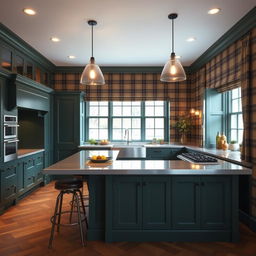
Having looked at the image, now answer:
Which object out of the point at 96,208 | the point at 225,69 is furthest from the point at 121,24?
the point at 96,208

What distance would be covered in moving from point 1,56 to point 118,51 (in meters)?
2.09

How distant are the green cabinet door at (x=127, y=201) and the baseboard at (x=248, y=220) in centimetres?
150

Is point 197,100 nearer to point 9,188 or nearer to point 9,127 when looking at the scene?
point 9,127

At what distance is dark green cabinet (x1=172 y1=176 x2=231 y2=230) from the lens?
2.40 metres

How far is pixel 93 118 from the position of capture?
5789mm

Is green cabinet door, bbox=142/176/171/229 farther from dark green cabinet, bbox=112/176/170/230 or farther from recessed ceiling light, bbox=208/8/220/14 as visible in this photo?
recessed ceiling light, bbox=208/8/220/14

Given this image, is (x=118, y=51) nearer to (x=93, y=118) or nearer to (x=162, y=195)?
(x=93, y=118)

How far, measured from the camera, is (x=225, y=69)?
374 cm

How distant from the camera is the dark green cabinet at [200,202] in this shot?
2.40m

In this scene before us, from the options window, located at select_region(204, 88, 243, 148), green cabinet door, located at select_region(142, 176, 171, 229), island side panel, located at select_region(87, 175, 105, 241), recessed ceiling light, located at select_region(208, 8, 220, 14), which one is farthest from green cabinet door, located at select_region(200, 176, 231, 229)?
recessed ceiling light, located at select_region(208, 8, 220, 14)

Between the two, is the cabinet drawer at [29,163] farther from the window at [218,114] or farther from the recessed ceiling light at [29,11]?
the window at [218,114]

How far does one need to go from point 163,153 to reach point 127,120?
1.42m

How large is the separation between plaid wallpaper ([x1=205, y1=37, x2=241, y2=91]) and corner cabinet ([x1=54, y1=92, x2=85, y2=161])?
297 centimetres

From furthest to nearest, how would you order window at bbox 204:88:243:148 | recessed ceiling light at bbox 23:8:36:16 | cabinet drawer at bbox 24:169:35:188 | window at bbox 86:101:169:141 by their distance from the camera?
1. window at bbox 86:101:169:141
2. window at bbox 204:88:243:148
3. cabinet drawer at bbox 24:169:35:188
4. recessed ceiling light at bbox 23:8:36:16
